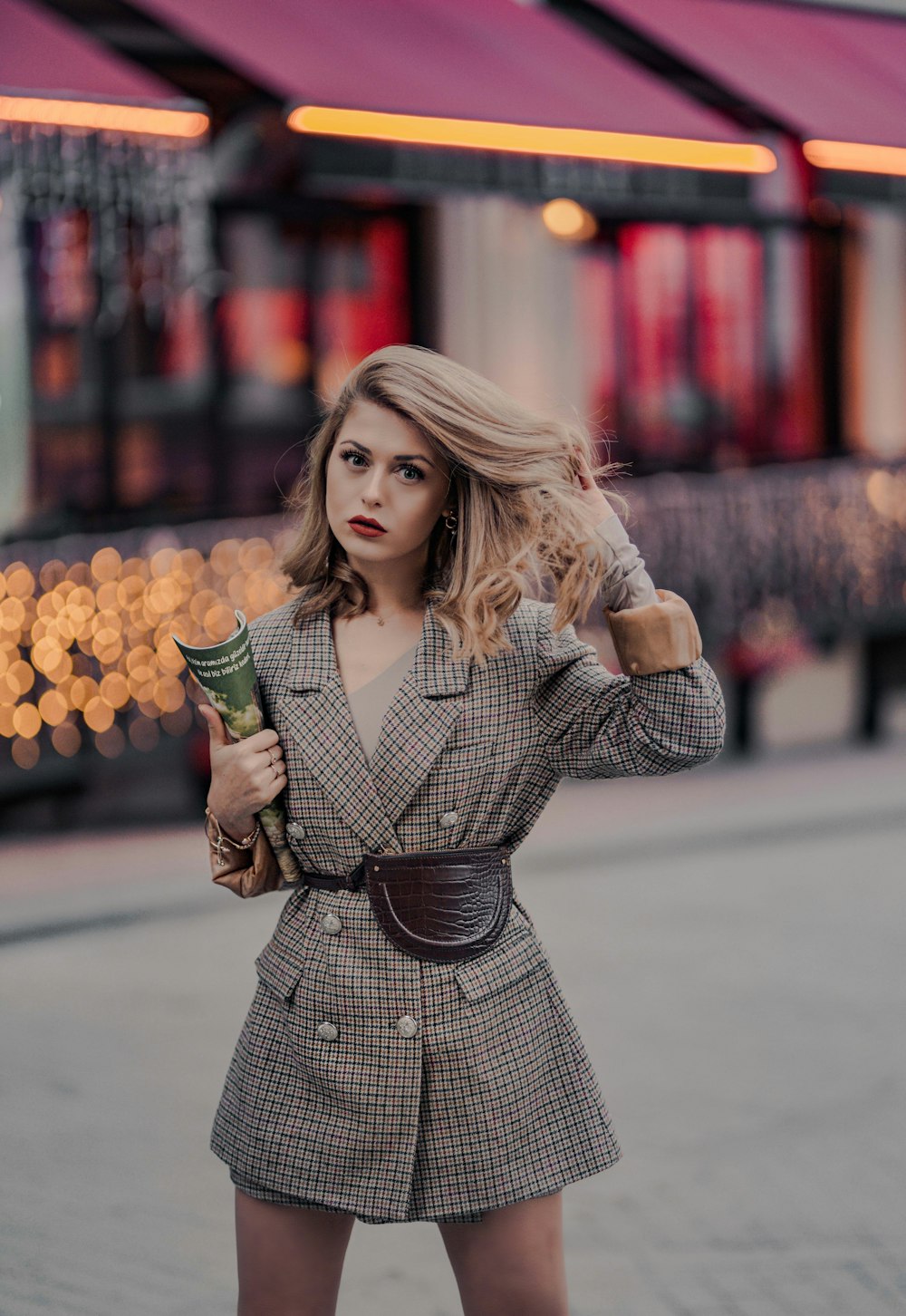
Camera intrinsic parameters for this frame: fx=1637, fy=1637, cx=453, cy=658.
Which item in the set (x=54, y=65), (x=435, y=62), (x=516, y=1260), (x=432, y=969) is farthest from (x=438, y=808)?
(x=435, y=62)

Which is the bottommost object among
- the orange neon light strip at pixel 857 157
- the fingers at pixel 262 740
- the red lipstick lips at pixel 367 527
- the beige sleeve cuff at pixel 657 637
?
the fingers at pixel 262 740

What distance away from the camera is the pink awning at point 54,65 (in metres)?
7.88

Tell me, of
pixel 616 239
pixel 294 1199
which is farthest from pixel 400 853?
pixel 616 239

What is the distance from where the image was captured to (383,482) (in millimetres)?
2459

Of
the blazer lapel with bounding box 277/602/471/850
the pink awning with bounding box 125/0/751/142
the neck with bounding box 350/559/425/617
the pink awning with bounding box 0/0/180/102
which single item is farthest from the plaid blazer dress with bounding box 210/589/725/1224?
the pink awning with bounding box 125/0/751/142

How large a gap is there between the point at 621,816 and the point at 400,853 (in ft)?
22.6

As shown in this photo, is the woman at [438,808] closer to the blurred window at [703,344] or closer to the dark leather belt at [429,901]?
the dark leather belt at [429,901]

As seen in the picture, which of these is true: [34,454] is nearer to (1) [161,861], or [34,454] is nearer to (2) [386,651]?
(1) [161,861]

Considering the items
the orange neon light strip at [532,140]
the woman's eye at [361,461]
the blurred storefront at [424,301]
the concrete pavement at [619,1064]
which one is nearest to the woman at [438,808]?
the woman's eye at [361,461]

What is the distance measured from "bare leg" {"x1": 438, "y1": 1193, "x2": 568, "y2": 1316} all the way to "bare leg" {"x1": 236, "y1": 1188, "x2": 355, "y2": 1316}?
0.20 m

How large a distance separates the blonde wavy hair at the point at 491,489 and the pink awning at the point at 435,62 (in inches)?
249

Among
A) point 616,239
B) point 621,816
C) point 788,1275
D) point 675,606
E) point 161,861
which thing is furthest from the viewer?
point 616,239

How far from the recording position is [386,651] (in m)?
2.55

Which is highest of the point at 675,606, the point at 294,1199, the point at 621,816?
the point at 675,606
